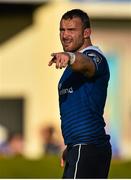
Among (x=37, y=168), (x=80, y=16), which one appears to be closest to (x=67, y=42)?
(x=80, y=16)

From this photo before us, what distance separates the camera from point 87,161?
5.36 meters

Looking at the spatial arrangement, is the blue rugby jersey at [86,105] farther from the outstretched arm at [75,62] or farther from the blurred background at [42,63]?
the blurred background at [42,63]

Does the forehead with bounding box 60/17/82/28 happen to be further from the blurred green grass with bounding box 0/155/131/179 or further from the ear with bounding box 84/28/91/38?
the blurred green grass with bounding box 0/155/131/179

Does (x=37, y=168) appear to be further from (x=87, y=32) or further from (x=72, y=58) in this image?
(x=72, y=58)

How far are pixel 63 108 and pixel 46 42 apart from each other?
13780mm

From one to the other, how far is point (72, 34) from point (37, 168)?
4573 millimetres

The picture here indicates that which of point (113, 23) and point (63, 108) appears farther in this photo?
point (113, 23)

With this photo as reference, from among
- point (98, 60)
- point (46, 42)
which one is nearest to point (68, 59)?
point (98, 60)

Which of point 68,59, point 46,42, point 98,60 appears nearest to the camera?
point 68,59

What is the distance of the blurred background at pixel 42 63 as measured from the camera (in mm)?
18766

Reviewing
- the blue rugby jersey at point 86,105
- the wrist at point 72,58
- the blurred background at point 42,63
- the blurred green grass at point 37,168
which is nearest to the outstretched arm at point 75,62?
the wrist at point 72,58

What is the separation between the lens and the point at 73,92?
5.40 metres

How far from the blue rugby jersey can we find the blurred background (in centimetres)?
1298

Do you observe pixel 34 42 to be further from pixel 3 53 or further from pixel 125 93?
pixel 125 93
